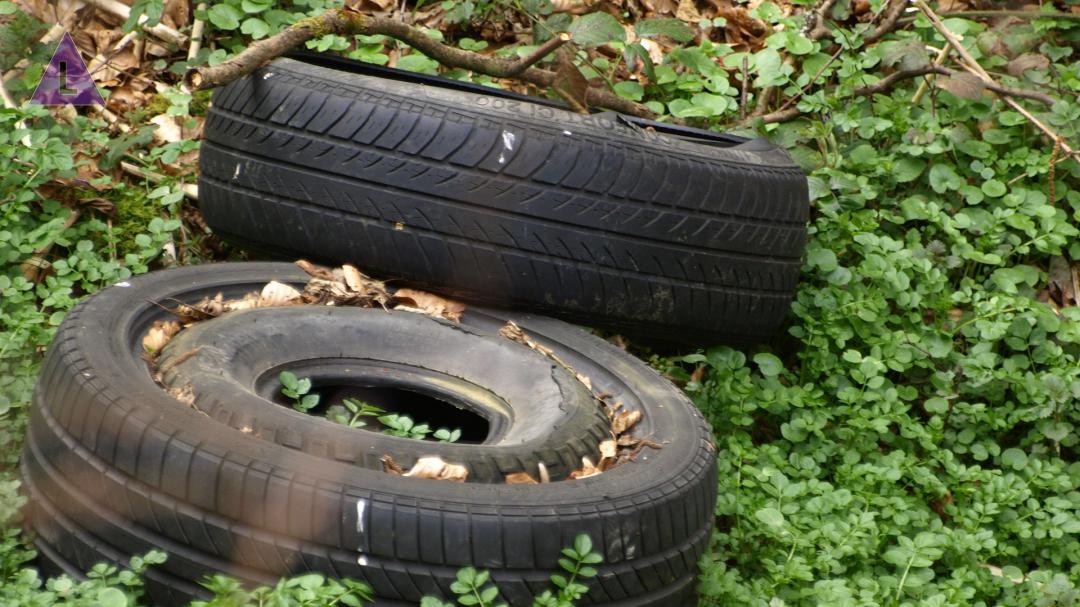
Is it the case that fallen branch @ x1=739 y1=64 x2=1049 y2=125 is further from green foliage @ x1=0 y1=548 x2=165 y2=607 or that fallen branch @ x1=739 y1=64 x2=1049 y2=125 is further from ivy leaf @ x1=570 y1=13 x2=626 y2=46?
green foliage @ x1=0 y1=548 x2=165 y2=607

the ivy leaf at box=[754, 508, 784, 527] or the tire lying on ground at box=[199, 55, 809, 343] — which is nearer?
the ivy leaf at box=[754, 508, 784, 527]

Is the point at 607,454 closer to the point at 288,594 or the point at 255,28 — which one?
the point at 288,594

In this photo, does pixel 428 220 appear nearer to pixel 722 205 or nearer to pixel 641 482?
pixel 722 205

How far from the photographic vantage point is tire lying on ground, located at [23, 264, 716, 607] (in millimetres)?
2449

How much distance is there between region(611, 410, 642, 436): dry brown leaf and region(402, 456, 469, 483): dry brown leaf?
63cm

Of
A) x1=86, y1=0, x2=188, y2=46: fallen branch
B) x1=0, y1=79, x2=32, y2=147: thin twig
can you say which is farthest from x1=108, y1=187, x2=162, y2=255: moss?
x1=86, y1=0, x2=188, y2=46: fallen branch

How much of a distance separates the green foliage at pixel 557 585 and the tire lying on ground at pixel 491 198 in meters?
1.27

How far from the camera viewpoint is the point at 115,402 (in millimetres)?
2664

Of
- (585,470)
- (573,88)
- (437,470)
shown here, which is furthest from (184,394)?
(573,88)

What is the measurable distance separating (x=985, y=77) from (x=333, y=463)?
330cm

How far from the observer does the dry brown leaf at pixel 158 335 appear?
3.15 meters

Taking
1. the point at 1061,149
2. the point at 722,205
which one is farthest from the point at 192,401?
the point at 1061,149

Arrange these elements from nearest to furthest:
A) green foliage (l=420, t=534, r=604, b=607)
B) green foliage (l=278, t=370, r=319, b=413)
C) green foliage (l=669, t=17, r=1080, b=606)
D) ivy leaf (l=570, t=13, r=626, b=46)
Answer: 1. green foliage (l=420, t=534, r=604, b=607)
2. green foliage (l=278, t=370, r=319, b=413)
3. green foliage (l=669, t=17, r=1080, b=606)
4. ivy leaf (l=570, t=13, r=626, b=46)

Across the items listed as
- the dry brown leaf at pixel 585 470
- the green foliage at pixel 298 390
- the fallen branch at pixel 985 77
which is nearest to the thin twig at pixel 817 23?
the fallen branch at pixel 985 77
